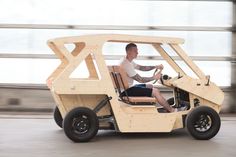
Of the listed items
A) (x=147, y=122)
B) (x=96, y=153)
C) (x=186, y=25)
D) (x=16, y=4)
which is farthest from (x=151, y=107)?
(x=16, y=4)

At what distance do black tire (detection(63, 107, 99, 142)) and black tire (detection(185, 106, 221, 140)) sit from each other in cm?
143

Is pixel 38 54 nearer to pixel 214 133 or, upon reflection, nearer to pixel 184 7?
pixel 184 7

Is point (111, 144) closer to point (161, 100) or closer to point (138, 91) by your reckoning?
point (138, 91)

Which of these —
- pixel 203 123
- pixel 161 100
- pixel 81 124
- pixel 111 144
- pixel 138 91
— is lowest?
pixel 111 144

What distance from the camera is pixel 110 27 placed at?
39.1 ft

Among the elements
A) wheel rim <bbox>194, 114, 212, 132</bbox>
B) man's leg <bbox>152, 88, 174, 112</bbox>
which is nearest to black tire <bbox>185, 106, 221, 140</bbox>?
wheel rim <bbox>194, 114, 212, 132</bbox>

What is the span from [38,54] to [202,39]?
12.9ft

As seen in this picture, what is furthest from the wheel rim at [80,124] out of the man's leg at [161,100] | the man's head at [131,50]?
the man's head at [131,50]

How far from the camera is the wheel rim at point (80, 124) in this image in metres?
7.26

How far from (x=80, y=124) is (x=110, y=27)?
502 centimetres

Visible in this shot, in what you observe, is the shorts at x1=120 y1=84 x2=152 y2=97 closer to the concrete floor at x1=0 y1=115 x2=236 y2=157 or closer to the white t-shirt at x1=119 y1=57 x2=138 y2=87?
the white t-shirt at x1=119 y1=57 x2=138 y2=87

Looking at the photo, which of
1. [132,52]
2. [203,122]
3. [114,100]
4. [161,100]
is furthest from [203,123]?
[132,52]

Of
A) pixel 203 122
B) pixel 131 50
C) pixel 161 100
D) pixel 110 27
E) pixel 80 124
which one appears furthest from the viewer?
pixel 110 27

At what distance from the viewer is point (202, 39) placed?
39.4 feet
